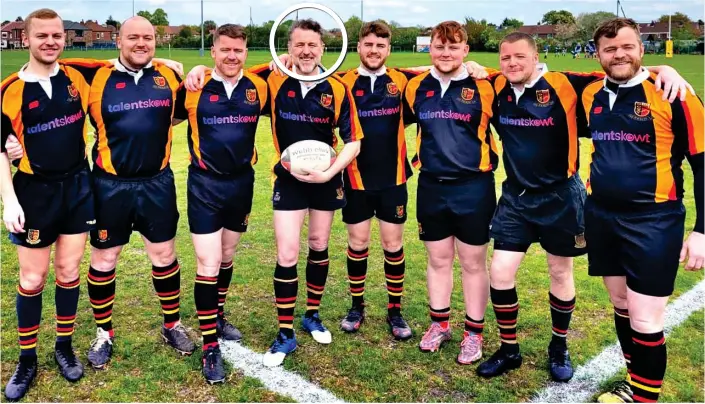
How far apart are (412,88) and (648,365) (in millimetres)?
2401

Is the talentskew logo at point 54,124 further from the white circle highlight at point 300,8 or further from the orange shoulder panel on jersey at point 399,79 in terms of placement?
the orange shoulder panel on jersey at point 399,79

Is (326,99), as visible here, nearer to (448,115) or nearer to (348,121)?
(348,121)

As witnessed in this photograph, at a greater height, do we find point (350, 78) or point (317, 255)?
point (350, 78)

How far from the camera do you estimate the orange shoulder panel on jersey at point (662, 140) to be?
329 centimetres

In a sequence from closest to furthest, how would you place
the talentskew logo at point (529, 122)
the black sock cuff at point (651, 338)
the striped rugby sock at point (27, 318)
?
the black sock cuff at point (651, 338), the talentskew logo at point (529, 122), the striped rugby sock at point (27, 318)

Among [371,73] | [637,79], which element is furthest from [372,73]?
[637,79]

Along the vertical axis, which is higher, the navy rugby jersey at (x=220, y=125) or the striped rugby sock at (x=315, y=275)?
the navy rugby jersey at (x=220, y=125)

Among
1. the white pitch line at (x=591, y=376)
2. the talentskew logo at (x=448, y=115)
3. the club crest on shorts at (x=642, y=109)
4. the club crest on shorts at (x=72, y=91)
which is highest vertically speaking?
the club crest on shorts at (x=72, y=91)

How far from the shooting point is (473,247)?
4219 millimetres

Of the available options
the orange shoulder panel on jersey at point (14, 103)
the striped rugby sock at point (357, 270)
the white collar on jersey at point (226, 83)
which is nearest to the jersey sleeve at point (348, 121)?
the white collar on jersey at point (226, 83)

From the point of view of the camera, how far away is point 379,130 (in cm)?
452

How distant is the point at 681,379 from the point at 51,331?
4.63 meters

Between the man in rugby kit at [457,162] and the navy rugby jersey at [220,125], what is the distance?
1231 millimetres

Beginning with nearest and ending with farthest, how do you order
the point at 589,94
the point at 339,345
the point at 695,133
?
the point at 695,133, the point at 589,94, the point at 339,345
